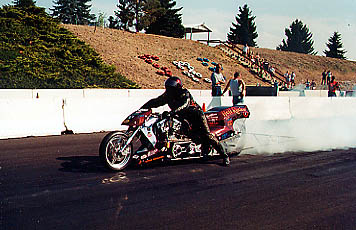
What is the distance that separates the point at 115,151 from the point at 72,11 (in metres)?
77.8

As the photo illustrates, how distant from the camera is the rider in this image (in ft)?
22.9

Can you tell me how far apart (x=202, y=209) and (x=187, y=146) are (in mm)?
2605

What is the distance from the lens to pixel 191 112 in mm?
7262

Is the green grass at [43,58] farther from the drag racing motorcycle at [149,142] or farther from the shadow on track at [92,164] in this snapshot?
the drag racing motorcycle at [149,142]

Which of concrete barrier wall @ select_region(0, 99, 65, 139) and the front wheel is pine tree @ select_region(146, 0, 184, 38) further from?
the front wheel

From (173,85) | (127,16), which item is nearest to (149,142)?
(173,85)

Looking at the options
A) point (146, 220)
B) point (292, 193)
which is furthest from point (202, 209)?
point (292, 193)

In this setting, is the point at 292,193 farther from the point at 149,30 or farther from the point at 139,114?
the point at 149,30

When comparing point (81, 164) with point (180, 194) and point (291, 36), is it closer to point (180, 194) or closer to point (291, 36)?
point (180, 194)

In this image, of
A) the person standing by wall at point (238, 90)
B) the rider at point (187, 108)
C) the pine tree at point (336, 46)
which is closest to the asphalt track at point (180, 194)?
the rider at point (187, 108)

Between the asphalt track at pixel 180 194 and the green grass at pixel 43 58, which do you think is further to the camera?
the green grass at pixel 43 58

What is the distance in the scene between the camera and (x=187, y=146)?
24.0 ft

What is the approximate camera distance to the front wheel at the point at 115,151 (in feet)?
21.2

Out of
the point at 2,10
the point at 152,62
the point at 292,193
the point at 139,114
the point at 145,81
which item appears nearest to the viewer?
the point at 292,193
